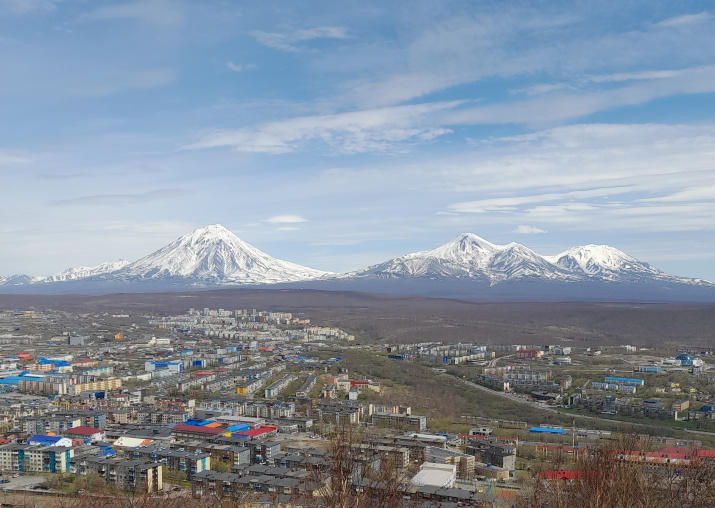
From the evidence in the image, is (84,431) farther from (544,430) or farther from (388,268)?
(388,268)

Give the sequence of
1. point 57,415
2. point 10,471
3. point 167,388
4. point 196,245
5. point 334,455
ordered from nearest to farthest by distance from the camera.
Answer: point 334,455
point 10,471
point 57,415
point 167,388
point 196,245

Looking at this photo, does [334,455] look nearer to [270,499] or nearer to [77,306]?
[270,499]

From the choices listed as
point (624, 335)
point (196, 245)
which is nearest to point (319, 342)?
point (624, 335)

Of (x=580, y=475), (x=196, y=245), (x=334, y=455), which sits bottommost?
Result: (x=580, y=475)

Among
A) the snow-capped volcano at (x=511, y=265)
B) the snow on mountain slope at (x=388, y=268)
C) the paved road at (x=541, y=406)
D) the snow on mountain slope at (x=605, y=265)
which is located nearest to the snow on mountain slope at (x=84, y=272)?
the snow on mountain slope at (x=388, y=268)

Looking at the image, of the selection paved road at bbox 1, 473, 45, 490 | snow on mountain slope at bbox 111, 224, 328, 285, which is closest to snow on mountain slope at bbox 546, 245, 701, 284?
snow on mountain slope at bbox 111, 224, 328, 285

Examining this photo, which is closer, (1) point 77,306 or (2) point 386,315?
(2) point 386,315

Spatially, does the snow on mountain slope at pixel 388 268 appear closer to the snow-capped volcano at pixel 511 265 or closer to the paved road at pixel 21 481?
the snow-capped volcano at pixel 511 265

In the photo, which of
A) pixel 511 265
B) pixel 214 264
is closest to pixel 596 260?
pixel 511 265
